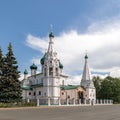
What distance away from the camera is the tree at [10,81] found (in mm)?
42644

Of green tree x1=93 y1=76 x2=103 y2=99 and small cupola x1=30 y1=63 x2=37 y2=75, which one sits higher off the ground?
small cupola x1=30 y1=63 x2=37 y2=75

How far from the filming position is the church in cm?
6975

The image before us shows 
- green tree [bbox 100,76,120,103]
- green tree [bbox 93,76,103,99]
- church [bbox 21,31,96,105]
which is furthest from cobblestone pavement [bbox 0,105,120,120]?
green tree [bbox 93,76,103,99]

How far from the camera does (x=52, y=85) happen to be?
229 ft

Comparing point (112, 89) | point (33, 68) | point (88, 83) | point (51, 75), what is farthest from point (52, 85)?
point (112, 89)

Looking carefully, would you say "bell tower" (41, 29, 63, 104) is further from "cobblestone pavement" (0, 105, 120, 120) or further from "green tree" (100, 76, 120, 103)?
"cobblestone pavement" (0, 105, 120, 120)

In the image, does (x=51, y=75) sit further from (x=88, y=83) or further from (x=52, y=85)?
(x=88, y=83)

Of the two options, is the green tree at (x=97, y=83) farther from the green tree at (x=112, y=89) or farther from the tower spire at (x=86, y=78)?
the tower spire at (x=86, y=78)

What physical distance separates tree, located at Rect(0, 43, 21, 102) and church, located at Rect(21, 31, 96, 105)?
1812 centimetres

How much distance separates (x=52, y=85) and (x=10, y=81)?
2793 centimetres

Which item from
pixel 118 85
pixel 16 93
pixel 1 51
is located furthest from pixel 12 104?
pixel 118 85

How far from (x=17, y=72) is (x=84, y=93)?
3852 cm

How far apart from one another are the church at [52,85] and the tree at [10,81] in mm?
18120

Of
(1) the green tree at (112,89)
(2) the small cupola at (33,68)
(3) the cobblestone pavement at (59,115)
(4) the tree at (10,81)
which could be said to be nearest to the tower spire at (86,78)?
(1) the green tree at (112,89)
